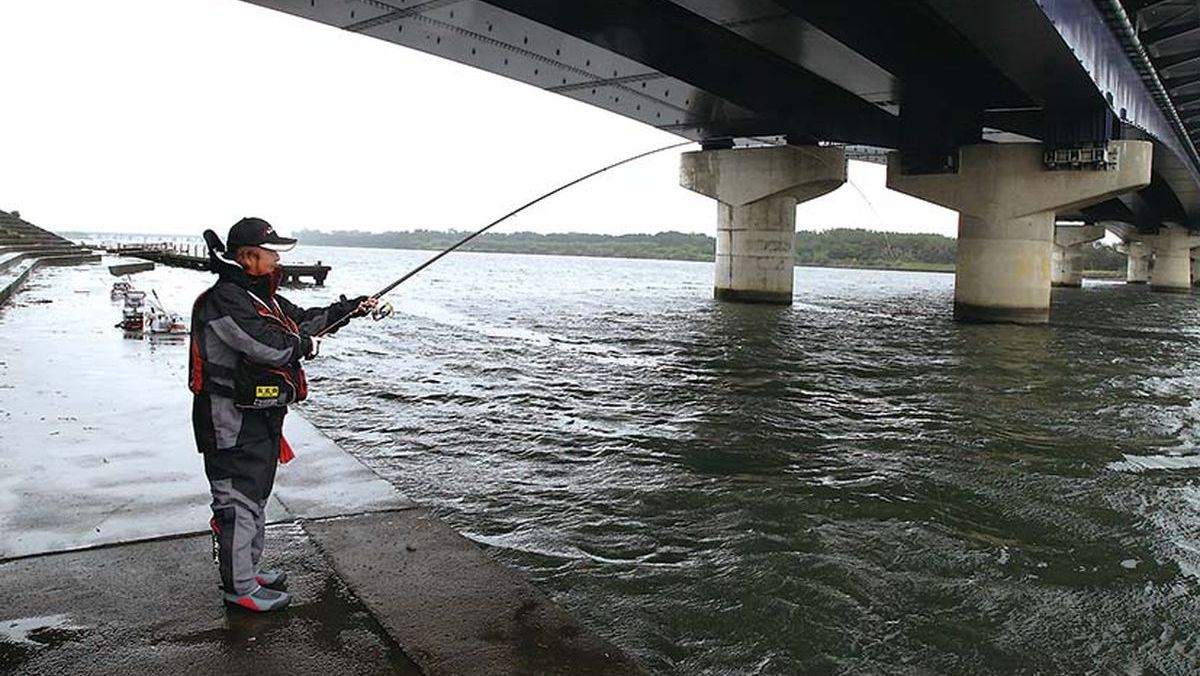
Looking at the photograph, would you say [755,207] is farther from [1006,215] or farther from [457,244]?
[457,244]

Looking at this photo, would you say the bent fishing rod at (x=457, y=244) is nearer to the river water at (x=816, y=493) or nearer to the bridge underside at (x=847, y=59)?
the river water at (x=816, y=493)

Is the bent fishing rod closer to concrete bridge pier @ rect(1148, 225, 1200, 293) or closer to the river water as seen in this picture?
the river water

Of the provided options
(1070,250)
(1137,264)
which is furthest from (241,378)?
(1137,264)

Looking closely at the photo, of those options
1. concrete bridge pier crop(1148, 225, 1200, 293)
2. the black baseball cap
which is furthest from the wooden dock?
concrete bridge pier crop(1148, 225, 1200, 293)

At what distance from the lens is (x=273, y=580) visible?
405 cm

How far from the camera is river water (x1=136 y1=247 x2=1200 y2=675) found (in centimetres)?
477

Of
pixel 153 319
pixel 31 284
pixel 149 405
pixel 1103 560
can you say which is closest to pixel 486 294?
pixel 31 284

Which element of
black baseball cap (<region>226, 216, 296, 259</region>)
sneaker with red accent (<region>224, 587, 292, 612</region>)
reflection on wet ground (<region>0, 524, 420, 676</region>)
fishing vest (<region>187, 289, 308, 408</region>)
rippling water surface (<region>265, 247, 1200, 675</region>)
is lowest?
rippling water surface (<region>265, 247, 1200, 675</region>)

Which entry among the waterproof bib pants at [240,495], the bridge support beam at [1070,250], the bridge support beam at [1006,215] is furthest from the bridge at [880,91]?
the bridge support beam at [1070,250]

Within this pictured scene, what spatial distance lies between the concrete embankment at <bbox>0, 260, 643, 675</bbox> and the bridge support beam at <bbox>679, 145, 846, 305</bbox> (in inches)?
1161

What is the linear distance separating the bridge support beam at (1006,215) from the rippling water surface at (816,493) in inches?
437

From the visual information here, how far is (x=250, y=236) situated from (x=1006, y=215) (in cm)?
2890

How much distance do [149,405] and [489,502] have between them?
413cm

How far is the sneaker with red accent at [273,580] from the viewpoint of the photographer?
4020 mm
